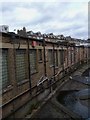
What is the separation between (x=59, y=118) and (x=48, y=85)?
21.3 ft

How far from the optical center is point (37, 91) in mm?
15758

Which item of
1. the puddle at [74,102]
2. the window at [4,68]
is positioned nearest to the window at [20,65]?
the window at [4,68]

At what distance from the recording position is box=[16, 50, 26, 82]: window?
13.2 metres

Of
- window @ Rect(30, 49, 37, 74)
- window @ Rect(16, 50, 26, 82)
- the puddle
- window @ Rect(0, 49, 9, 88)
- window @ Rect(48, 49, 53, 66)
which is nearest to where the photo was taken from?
window @ Rect(0, 49, 9, 88)

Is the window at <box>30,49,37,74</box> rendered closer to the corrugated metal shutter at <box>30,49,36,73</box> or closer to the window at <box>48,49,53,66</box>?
the corrugated metal shutter at <box>30,49,36,73</box>

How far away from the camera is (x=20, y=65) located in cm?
1372

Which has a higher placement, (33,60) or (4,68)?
(33,60)

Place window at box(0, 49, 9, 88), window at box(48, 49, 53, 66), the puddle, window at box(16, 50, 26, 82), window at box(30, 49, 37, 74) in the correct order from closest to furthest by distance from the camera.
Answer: window at box(0, 49, 9, 88) → window at box(16, 50, 26, 82) → the puddle → window at box(30, 49, 37, 74) → window at box(48, 49, 53, 66)

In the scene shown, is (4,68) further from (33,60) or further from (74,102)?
(74,102)

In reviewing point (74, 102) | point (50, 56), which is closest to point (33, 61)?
point (74, 102)

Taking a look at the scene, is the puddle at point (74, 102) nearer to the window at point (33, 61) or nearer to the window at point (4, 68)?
the window at point (33, 61)

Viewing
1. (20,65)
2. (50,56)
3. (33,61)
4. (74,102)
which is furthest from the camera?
(50,56)

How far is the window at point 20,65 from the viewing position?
13225 mm

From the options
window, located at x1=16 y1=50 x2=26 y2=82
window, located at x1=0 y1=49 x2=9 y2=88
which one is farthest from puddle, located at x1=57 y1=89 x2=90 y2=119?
window, located at x1=0 y1=49 x2=9 y2=88
